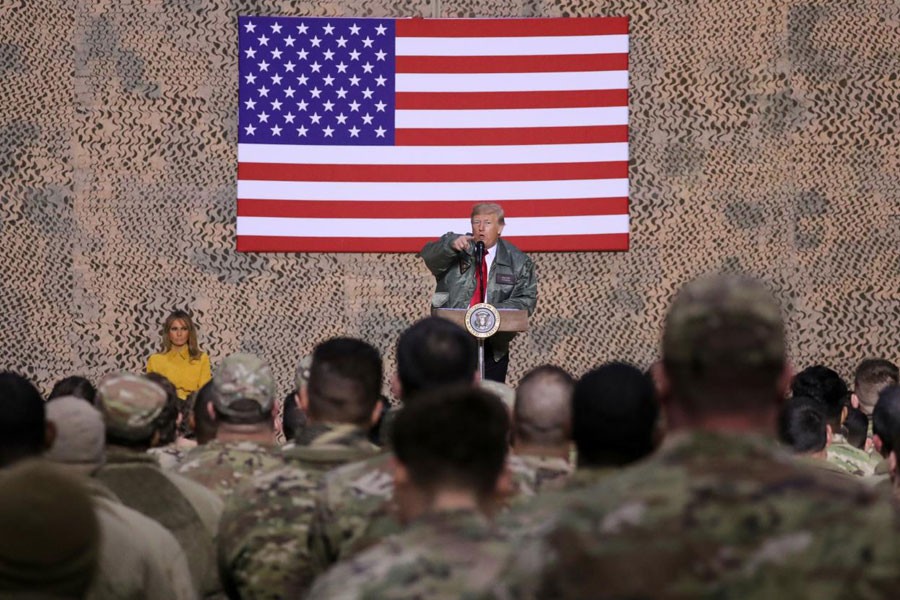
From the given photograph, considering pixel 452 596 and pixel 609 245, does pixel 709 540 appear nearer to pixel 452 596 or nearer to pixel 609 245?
pixel 452 596

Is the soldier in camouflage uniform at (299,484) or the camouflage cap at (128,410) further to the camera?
the camouflage cap at (128,410)

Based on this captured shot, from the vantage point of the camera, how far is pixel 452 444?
233cm

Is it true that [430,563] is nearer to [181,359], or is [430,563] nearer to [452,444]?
[452,444]

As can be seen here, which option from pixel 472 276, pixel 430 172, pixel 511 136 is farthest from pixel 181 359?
pixel 511 136

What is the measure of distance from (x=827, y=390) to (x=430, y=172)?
522cm

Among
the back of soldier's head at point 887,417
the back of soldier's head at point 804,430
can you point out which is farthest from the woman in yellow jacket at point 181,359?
the back of soldier's head at point 887,417

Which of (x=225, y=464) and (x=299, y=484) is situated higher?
(x=299, y=484)

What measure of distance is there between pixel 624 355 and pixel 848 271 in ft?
6.14

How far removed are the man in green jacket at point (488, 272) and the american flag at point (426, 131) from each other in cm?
214

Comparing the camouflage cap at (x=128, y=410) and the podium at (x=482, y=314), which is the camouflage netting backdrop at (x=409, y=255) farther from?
the camouflage cap at (x=128, y=410)

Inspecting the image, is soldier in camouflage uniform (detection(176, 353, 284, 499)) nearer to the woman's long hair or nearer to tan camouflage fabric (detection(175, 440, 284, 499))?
tan camouflage fabric (detection(175, 440, 284, 499))

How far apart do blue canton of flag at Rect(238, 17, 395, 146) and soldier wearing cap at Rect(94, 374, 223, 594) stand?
760 cm

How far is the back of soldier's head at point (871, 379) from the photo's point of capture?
24.4 feet

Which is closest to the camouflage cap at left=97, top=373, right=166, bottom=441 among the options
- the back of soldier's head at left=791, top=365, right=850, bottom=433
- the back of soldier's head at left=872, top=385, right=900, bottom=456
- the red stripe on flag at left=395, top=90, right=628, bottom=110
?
the back of soldier's head at left=872, top=385, right=900, bottom=456
